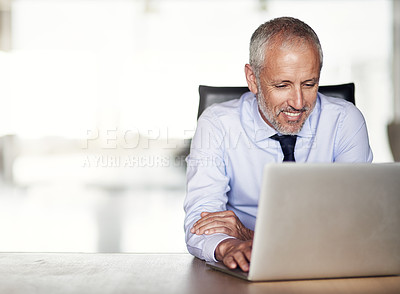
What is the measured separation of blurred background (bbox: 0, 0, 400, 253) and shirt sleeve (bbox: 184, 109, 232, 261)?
16.7 feet

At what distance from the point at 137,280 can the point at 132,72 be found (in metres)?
6.27

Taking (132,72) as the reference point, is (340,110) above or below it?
below

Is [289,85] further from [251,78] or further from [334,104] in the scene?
[334,104]

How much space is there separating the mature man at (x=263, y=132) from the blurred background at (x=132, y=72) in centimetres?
504

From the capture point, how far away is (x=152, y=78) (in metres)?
7.20

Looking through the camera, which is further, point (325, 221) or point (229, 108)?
point (229, 108)

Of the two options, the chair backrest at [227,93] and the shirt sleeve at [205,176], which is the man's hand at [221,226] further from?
the chair backrest at [227,93]

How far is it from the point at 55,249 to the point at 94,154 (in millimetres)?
3265

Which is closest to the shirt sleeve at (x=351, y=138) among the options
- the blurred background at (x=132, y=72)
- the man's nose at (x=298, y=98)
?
the man's nose at (x=298, y=98)

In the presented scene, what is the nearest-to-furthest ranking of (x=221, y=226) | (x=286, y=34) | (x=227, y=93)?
(x=221, y=226)
(x=286, y=34)
(x=227, y=93)

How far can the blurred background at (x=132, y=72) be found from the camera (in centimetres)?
707

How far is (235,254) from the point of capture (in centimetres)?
116

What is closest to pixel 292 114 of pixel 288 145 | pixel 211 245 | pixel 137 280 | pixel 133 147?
pixel 288 145

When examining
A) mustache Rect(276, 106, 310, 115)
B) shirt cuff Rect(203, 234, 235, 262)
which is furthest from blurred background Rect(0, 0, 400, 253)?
shirt cuff Rect(203, 234, 235, 262)
